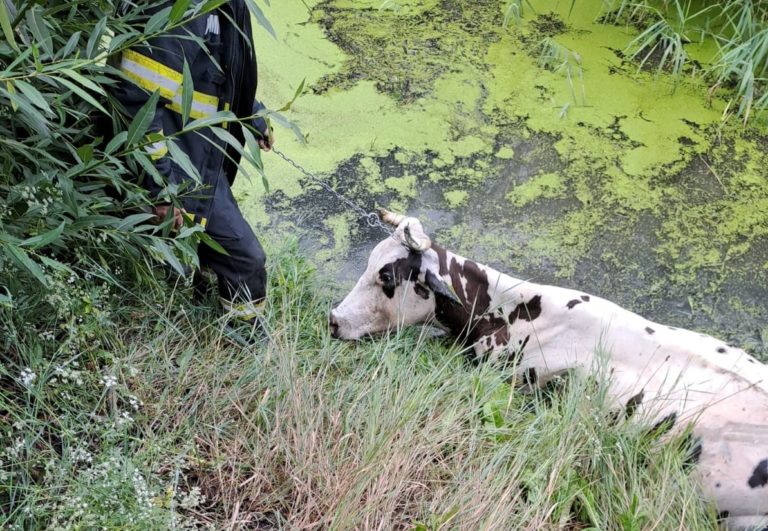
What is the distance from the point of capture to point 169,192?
201 centimetres

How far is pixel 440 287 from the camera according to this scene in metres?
2.78

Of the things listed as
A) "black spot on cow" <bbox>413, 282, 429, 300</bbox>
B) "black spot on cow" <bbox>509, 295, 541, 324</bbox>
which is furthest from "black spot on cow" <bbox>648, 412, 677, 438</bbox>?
"black spot on cow" <bbox>413, 282, 429, 300</bbox>

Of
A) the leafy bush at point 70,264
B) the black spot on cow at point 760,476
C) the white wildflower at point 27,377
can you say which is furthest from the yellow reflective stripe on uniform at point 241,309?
the black spot on cow at point 760,476

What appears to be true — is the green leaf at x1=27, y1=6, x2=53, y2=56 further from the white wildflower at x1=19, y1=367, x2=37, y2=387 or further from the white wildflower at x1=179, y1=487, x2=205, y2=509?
the white wildflower at x1=179, y1=487, x2=205, y2=509

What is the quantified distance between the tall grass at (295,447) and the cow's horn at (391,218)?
637mm

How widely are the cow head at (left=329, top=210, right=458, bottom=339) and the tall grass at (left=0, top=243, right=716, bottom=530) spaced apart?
14.1 inches

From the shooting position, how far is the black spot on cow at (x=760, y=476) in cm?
228

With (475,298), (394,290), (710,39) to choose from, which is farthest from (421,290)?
(710,39)

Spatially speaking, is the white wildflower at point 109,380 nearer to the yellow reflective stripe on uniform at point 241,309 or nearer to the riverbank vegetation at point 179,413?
the riverbank vegetation at point 179,413

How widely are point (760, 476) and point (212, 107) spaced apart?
1936 millimetres

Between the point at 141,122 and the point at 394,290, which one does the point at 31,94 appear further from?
the point at 394,290

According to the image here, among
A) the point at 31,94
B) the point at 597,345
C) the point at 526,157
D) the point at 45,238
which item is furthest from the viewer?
the point at 526,157

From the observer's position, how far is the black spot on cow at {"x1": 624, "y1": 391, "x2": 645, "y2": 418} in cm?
246

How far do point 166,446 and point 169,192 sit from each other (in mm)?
645
